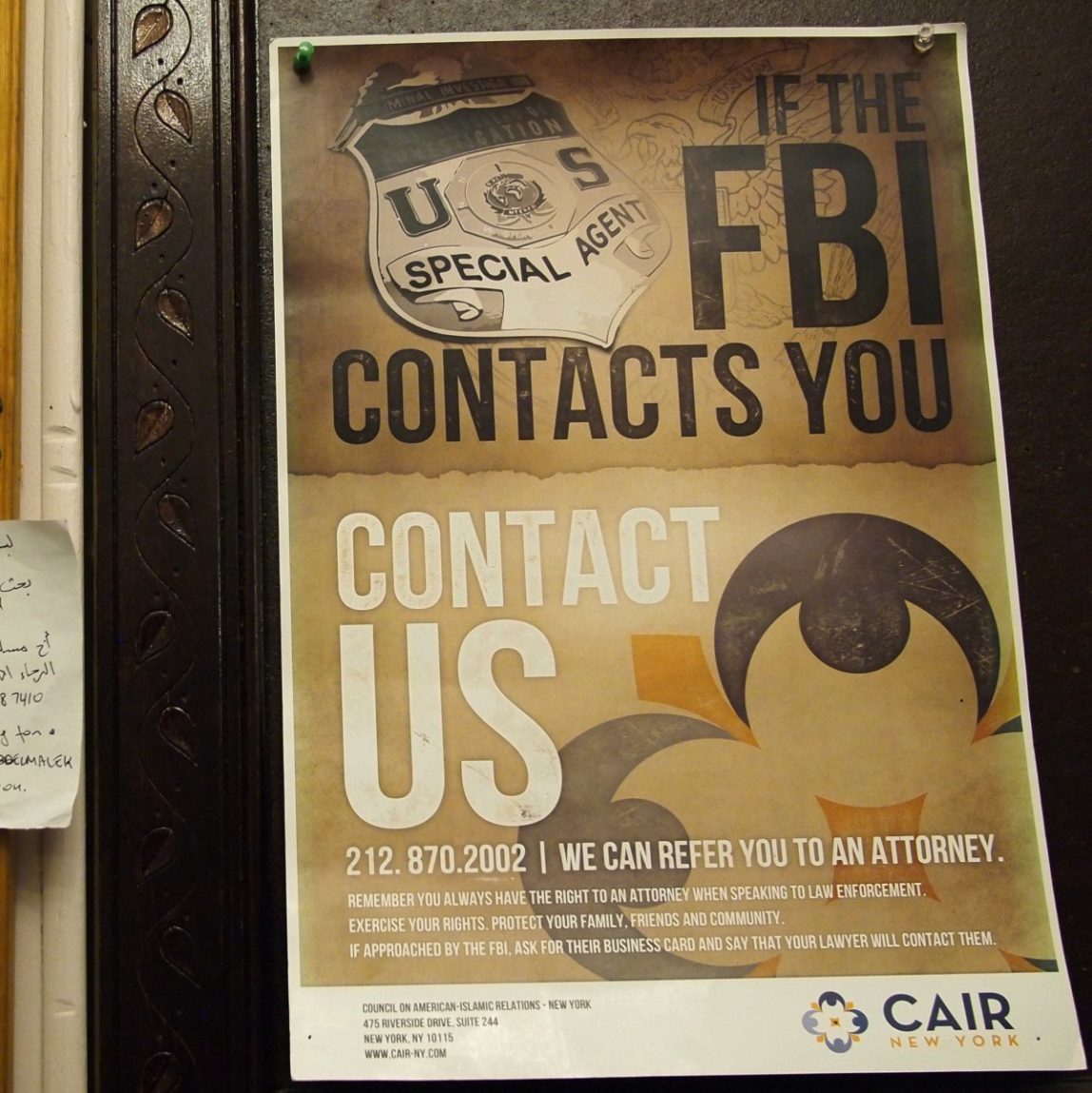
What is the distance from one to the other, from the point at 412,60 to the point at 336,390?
430 millimetres

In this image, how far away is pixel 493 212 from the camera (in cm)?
122

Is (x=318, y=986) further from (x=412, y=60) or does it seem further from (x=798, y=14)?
(x=798, y=14)

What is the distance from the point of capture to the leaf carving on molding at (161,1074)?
1086mm

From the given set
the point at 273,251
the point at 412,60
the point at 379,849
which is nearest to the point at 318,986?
the point at 379,849

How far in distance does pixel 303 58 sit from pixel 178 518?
1.93 feet

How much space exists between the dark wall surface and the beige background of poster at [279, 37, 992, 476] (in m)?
0.04

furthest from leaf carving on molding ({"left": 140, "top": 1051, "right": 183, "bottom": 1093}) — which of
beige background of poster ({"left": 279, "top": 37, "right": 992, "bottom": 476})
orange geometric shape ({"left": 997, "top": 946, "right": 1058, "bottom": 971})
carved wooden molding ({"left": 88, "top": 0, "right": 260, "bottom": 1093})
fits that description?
orange geometric shape ({"left": 997, "top": 946, "right": 1058, "bottom": 971})

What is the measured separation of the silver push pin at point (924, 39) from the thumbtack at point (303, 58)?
76 centimetres

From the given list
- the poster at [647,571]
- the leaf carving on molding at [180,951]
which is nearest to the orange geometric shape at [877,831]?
the poster at [647,571]

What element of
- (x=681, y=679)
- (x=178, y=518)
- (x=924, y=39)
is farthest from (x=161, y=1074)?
(x=924, y=39)

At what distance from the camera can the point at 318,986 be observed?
43.6 inches

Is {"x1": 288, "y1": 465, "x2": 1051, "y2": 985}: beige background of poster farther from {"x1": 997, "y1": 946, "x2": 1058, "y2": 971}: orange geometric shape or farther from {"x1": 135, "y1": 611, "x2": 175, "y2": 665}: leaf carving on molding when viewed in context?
{"x1": 135, "y1": 611, "x2": 175, "y2": 665}: leaf carving on molding

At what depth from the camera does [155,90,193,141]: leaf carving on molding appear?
47.1 inches

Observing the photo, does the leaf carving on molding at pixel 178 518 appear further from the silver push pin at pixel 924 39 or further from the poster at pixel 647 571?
the silver push pin at pixel 924 39
